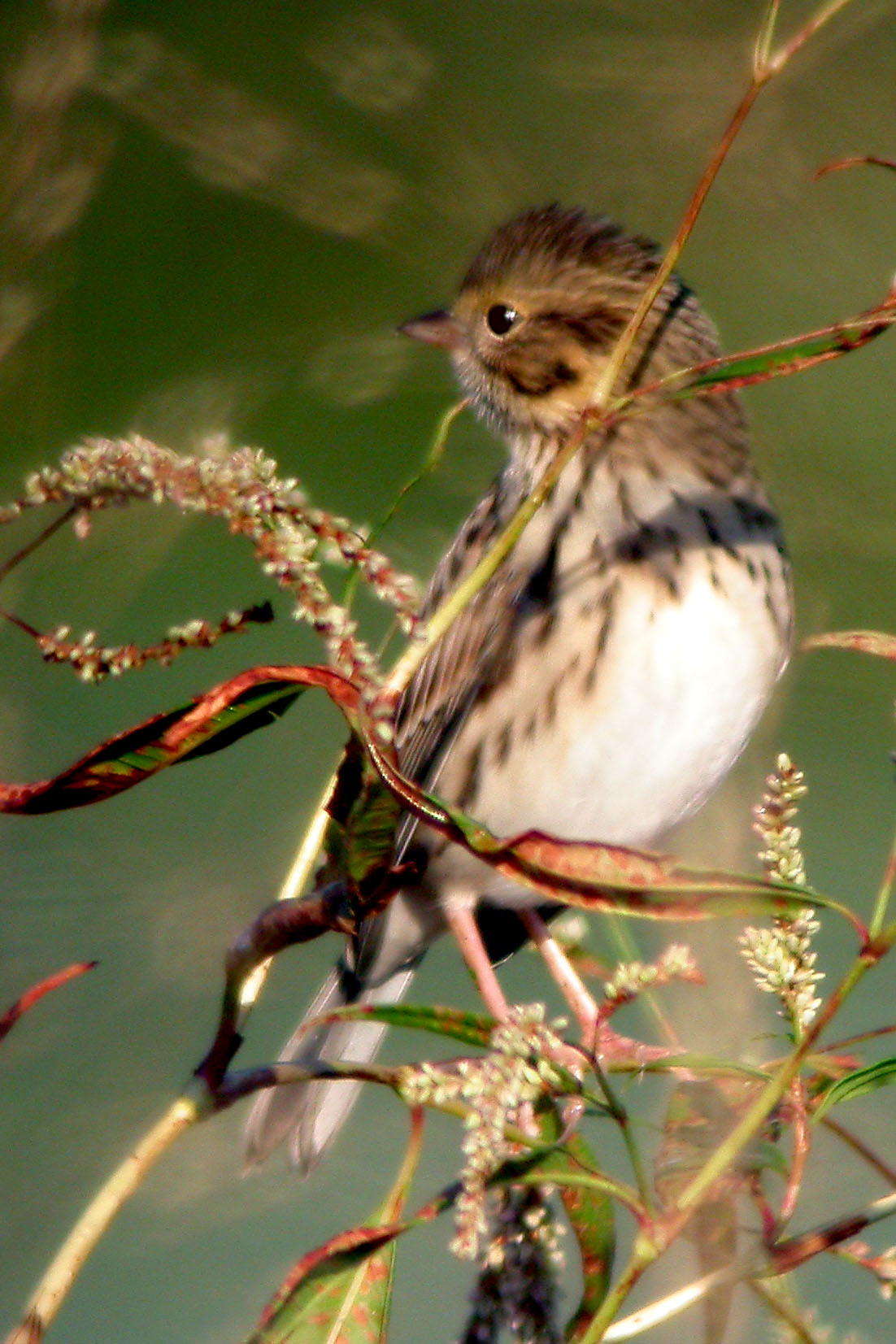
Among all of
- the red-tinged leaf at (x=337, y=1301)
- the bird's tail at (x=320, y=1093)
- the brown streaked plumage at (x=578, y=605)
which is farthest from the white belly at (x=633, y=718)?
the red-tinged leaf at (x=337, y=1301)

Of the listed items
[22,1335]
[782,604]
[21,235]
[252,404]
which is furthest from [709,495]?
[22,1335]

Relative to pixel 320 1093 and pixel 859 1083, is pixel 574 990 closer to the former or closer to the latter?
pixel 320 1093

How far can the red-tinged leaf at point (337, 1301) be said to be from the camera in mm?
564

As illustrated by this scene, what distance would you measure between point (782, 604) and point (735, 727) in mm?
113

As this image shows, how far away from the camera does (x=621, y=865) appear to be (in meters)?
0.50

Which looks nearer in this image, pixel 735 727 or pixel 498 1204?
pixel 498 1204

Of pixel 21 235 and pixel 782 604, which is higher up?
pixel 782 604

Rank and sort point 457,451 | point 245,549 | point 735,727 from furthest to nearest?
point 457,451
point 735,727
point 245,549

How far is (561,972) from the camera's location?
4.06 feet

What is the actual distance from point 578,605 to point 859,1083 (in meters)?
0.70

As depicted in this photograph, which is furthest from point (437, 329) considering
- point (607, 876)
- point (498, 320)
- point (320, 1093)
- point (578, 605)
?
point (607, 876)

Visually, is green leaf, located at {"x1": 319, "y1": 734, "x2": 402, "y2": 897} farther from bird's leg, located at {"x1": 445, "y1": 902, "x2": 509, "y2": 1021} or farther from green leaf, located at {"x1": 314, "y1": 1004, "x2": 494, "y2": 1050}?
bird's leg, located at {"x1": 445, "y1": 902, "x2": 509, "y2": 1021}

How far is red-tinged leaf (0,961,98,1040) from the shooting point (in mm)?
539

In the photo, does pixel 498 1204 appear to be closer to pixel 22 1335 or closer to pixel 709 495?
pixel 22 1335
